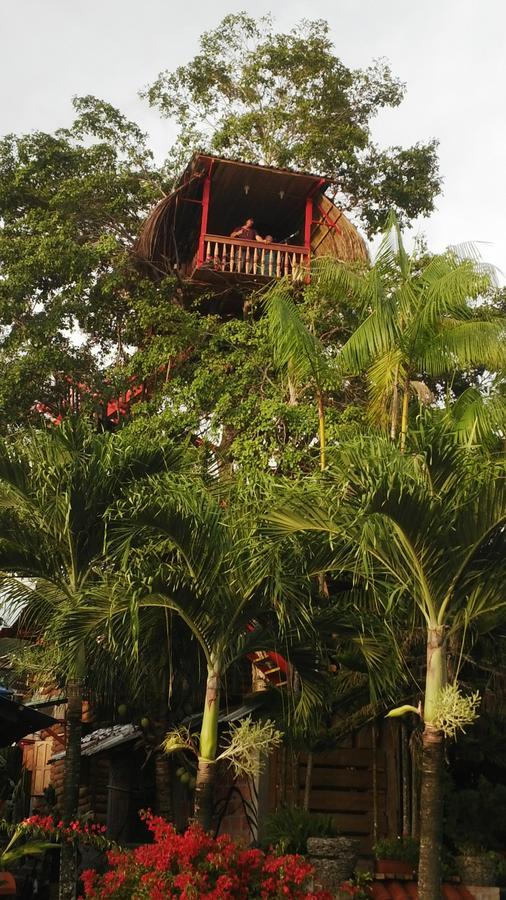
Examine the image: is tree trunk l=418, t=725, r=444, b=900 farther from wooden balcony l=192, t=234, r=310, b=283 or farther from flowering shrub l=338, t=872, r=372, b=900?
wooden balcony l=192, t=234, r=310, b=283

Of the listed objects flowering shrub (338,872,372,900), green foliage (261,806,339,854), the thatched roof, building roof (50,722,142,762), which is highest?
the thatched roof

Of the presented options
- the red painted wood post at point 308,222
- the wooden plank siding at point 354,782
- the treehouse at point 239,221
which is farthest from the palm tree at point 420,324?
the red painted wood post at point 308,222

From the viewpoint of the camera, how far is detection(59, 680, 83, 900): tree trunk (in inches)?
351

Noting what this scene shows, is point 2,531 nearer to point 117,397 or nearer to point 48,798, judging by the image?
point 117,397

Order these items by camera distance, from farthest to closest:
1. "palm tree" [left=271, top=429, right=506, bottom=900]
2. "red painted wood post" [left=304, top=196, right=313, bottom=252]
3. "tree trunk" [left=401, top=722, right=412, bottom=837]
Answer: "red painted wood post" [left=304, top=196, right=313, bottom=252] < "tree trunk" [left=401, top=722, right=412, bottom=837] < "palm tree" [left=271, top=429, right=506, bottom=900]

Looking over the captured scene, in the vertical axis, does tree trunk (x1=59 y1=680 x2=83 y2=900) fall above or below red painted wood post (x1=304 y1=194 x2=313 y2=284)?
below

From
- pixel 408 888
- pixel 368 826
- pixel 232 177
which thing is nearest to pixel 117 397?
pixel 232 177

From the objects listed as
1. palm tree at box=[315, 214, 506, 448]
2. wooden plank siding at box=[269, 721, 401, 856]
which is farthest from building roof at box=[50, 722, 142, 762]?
palm tree at box=[315, 214, 506, 448]

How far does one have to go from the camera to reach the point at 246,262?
1566 cm

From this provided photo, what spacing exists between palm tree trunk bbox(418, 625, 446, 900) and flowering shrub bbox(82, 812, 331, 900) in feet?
3.11

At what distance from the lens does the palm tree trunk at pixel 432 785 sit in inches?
276

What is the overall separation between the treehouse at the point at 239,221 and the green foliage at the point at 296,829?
28.0ft

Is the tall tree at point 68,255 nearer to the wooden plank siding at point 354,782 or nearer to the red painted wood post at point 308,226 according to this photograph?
the red painted wood post at point 308,226

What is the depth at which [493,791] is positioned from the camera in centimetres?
1119
